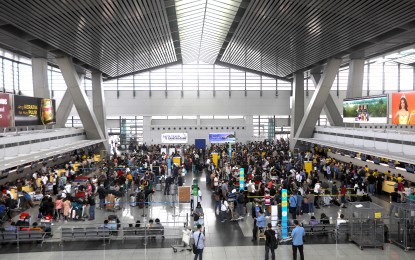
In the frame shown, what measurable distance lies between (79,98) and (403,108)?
21.6 metres

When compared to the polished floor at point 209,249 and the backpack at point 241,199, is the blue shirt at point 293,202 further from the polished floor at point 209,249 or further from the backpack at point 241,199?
the polished floor at point 209,249

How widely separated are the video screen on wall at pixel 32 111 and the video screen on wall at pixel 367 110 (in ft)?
66.7

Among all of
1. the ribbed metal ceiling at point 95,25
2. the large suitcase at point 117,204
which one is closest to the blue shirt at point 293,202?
the large suitcase at point 117,204

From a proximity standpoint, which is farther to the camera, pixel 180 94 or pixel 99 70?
pixel 180 94

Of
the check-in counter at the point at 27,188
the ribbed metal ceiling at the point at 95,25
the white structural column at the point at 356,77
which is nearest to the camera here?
the ribbed metal ceiling at the point at 95,25

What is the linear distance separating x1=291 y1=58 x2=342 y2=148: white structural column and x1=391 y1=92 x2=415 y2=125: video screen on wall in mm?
6082

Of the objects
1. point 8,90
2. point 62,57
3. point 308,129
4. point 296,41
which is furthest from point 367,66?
point 8,90

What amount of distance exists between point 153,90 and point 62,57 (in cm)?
1784

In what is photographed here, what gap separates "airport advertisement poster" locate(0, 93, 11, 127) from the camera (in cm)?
1797

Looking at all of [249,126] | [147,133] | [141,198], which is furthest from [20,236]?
[249,126]

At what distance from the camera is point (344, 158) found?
85.7 ft

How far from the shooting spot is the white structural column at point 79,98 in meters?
24.9

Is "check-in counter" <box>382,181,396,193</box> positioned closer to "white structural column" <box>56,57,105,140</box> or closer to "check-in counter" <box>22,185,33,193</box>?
"check-in counter" <box>22,185,33,193</box>

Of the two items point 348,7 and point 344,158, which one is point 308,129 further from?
point 348,7
